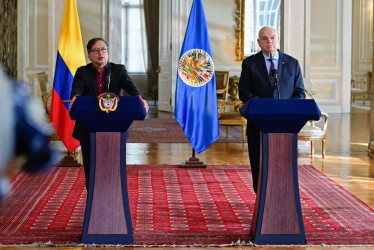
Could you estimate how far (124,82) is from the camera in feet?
17.2

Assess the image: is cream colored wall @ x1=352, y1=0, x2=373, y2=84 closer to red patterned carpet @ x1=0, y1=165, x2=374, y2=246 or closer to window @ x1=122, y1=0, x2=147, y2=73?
window @ x1=122, y1=0, x2=147, y2=73

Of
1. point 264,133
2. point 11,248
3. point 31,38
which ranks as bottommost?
point 11,248

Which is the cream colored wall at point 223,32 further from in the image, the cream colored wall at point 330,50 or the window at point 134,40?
the window at point 134,40

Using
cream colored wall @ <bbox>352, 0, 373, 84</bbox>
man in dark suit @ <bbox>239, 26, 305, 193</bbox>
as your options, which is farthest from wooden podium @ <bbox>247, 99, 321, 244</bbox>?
cream colored wall @ <bbox>352, 0, 373, 84</bbox>

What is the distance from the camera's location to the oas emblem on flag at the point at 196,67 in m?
7.86

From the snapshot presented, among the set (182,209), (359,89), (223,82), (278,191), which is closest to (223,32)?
(223,82)

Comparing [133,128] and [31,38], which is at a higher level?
[31,38]

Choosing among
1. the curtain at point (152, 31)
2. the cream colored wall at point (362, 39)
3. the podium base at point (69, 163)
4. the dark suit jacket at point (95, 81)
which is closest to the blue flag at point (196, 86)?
the podium base at point (69, 163)

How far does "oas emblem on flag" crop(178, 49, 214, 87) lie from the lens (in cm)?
786

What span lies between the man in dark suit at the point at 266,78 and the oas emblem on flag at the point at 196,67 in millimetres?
2437

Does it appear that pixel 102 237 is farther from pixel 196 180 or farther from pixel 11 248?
pixel 196 180

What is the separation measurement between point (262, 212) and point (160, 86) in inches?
488

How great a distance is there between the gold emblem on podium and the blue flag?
3458 millimetres

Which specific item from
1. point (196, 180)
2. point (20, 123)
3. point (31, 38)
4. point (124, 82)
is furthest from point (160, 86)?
point (20, 123)
